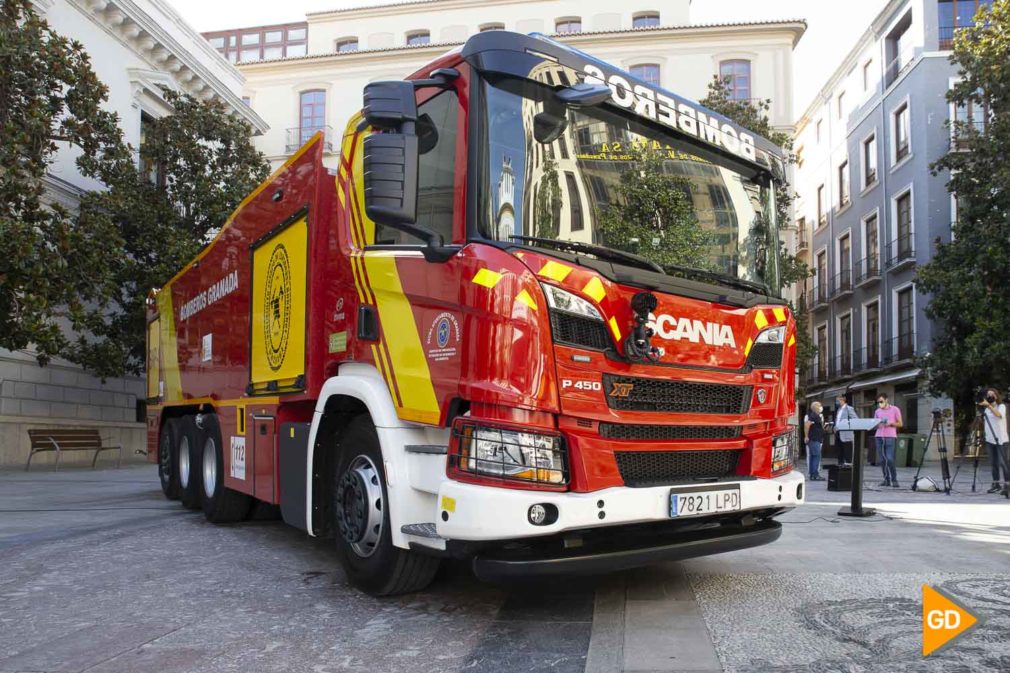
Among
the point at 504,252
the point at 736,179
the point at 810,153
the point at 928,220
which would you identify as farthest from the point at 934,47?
the point at 504,252

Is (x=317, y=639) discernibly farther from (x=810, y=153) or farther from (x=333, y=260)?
(x=810, y=153)

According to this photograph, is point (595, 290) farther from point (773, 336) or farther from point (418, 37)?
point (418, 37)

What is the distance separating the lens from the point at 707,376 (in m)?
4.49

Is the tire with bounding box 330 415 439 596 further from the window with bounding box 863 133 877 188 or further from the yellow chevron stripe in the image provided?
the window with bounding box 863 133 877 188

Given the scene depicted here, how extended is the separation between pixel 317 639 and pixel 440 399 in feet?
4.20

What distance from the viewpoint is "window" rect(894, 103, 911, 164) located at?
101 feet

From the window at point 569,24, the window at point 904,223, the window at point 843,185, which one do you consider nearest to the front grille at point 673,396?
the window at point 904,223

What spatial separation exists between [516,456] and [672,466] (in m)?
0.94

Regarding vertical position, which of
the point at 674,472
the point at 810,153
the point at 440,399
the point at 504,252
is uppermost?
the point at 810,153

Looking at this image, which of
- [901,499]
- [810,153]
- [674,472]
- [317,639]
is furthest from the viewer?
[810,153]

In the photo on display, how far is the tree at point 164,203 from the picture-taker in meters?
18.7

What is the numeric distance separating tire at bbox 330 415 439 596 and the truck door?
0.49 m

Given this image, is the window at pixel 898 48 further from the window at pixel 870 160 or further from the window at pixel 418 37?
the window at pixel 418 37

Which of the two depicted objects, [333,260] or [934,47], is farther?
[934,47]
